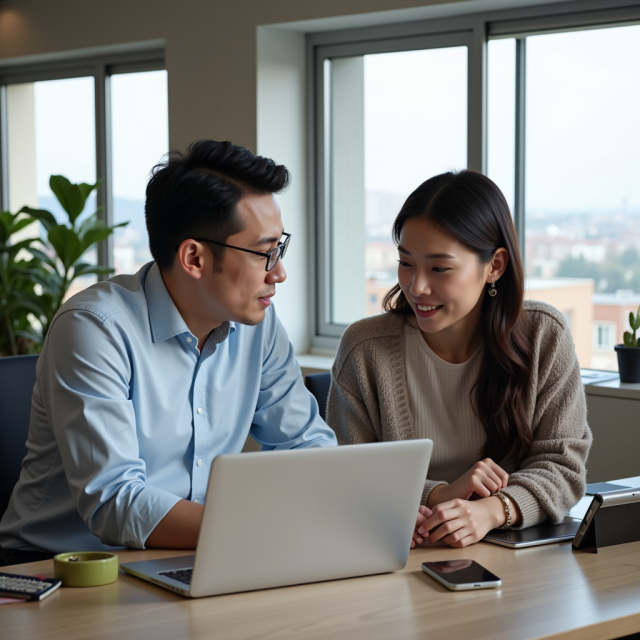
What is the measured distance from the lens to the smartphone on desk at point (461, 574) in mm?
1318

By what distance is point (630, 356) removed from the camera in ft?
9.78

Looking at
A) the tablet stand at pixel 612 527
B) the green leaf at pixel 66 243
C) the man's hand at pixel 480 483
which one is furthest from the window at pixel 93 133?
the tablet stand at pixel 612 527

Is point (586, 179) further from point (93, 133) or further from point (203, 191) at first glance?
point (93, 133)

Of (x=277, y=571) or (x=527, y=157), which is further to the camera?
(x=527, y=157)

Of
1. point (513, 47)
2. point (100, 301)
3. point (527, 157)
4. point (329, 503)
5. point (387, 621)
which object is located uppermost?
point (513, 47)

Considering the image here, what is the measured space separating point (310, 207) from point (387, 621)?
9.92ft

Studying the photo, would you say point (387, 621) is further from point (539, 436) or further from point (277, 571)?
point (539, 436)

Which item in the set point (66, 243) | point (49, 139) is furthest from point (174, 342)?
point (49, 139)

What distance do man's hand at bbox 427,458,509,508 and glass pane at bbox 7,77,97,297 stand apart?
3440mm

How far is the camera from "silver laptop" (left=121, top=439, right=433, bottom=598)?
124 centimetres

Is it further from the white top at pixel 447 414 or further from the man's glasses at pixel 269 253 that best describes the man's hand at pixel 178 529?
the white top at pixel 447 414

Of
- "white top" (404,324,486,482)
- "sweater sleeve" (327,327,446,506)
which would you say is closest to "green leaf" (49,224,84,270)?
"sweater sleeve" (327,327,446,506)

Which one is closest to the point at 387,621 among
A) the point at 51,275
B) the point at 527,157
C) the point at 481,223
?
the point at 481,223

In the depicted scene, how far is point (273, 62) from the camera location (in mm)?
3855
